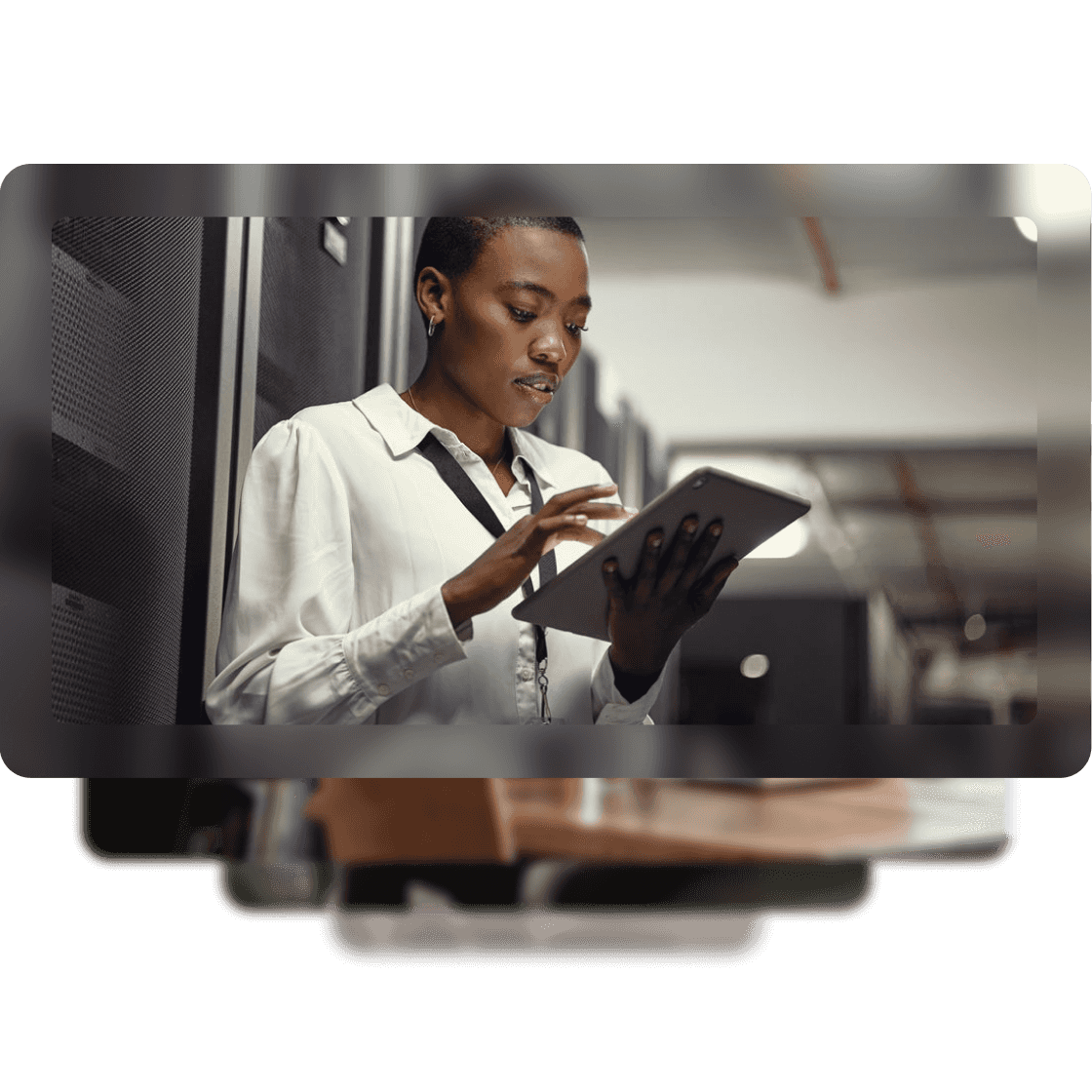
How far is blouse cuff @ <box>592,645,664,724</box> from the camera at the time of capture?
2193mm

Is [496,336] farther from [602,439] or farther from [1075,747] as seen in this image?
[1075,747]

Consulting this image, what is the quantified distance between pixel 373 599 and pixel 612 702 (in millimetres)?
417

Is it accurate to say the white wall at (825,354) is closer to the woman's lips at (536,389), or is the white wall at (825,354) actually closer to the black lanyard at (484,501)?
the woman's lips at (536,389)

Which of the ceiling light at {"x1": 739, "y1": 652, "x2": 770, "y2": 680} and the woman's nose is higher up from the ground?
the woman's nose

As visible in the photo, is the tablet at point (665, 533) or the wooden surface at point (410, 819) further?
the wooden surface at point (410, 819)

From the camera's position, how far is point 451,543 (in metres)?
2.19

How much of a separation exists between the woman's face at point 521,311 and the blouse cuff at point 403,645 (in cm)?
35

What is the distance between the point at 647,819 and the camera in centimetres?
224

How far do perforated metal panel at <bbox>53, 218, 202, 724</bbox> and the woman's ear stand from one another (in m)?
0.41

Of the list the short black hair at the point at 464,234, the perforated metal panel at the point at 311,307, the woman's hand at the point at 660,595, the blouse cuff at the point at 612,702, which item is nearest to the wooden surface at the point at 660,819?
the blouse cuff at the point at 612,702

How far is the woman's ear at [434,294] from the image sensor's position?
7.32ft

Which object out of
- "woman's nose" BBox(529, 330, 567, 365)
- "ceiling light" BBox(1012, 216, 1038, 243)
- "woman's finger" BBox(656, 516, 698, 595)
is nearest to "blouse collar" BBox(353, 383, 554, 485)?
"woman's nose" BBox(529, 330, 567, 365)

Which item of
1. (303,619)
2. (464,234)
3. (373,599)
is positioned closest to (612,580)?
(373,599)

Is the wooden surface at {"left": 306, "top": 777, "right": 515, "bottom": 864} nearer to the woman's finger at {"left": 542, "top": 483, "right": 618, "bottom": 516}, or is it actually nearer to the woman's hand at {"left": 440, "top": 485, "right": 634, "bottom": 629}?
the woman's hand at {"left": 440, "top": 485, "right": 634, "bottom": 629}
